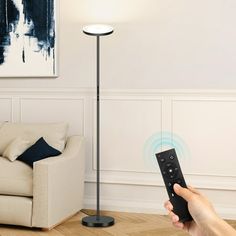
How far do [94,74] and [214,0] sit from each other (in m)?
1.21

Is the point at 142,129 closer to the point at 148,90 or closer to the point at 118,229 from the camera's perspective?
the point at 148,90

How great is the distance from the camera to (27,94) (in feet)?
14.5

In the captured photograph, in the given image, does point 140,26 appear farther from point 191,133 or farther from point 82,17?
point 191,133

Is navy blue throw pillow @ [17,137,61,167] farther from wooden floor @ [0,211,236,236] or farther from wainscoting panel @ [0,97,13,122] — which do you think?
wainscoting panel @ [0,97,13,122]

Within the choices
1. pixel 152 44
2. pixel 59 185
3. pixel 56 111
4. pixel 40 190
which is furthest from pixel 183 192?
pixel 56 111

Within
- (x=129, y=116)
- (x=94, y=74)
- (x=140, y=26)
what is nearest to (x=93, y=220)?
(x=129, y=116)

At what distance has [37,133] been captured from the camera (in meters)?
3.96

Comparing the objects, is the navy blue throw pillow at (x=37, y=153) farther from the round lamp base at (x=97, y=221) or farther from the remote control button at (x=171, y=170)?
the remote control button at (x=171, y=170)

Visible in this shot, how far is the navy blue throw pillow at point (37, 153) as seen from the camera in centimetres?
362

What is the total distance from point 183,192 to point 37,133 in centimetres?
294

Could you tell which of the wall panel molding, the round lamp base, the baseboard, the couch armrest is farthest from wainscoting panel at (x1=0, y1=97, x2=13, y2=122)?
the round lamp base

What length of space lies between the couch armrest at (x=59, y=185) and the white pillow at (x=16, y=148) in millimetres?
317

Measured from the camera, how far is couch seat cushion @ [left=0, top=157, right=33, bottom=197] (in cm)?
344

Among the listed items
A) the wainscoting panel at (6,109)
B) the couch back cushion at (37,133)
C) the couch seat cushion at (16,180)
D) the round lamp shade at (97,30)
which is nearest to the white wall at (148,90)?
the wainscoting panel at (6,109)
